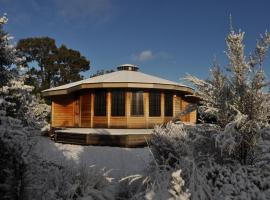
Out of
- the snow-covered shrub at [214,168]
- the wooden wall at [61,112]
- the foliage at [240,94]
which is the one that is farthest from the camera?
the wooden wall at [61,112]

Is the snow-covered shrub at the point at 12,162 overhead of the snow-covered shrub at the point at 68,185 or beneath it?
overhead

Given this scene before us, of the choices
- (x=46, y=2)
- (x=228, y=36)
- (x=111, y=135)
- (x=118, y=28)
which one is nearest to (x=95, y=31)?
(x=118, y=28)

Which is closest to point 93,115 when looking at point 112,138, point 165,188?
point 112,138

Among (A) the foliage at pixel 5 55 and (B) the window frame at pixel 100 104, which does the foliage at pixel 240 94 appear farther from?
(B) the window frame at pixel 100 104

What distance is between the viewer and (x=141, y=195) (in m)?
4.34

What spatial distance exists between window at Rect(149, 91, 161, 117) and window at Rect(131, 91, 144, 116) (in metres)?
0.57

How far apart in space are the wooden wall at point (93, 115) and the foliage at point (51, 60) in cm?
2058

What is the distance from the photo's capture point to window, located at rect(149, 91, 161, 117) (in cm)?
1728

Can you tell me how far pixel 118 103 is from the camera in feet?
55.4

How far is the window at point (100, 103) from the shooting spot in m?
17.2

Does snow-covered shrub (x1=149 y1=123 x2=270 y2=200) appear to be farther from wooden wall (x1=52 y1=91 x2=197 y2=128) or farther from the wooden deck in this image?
wooden wall (x1=52 y1=91 x2=197 y2=128)

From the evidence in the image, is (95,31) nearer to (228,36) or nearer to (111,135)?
(111,135)

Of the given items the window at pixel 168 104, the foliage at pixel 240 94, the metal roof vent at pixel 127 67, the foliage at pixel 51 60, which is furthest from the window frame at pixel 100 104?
the foliage at pixel 51 60

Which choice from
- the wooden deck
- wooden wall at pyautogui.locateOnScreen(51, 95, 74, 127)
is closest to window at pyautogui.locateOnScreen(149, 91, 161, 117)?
the wooden deck
